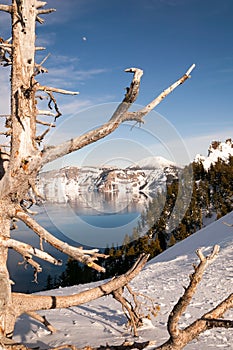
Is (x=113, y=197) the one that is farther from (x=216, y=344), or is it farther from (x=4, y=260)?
(x=4, y=260)

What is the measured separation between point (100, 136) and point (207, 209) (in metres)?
64.9

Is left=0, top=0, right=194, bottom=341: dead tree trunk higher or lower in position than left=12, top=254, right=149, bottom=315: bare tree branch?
higher

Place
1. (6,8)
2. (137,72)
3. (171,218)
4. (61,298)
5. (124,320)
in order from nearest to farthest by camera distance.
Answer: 1. (137,72)
2. (6,8)
3. (61,298)
4. (124,320)
5. (171,218)

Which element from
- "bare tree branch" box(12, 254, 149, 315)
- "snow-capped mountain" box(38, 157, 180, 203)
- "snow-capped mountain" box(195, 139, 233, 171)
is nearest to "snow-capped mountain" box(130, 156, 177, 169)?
"snow-capped mountain" box(38, 157, 180, 203)

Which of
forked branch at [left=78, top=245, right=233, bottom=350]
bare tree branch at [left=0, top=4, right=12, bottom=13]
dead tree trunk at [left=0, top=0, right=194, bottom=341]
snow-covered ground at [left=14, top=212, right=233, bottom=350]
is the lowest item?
snow-covered ground at [left=14, top=212, right=233, bottom=350]

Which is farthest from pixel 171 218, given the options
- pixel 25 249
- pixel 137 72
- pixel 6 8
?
pixel 137 72

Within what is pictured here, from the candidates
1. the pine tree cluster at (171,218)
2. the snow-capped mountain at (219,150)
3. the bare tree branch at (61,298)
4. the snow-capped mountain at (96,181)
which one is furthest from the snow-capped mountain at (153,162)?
the snow-capped mountain at (219,150)

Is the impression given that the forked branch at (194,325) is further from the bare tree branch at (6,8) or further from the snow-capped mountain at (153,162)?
the snow-capped mountain at (153,162)

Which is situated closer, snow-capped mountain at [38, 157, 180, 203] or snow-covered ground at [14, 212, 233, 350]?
snow-covered ground at [14, 212, 233, 350]

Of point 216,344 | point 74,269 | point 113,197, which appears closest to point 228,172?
point 74,269

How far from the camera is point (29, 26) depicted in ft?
11.8

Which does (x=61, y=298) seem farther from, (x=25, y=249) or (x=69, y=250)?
(x=69, y=250)

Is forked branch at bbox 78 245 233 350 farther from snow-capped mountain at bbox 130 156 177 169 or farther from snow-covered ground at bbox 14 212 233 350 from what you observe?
snow-capped mountain at bbox 130 156 177 169

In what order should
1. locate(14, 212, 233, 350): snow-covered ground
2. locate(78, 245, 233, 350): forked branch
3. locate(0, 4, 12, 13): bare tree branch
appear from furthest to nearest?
locate(14, 212, 233, 350): snow-covered ground, locate(0, 4, 12, 13): bare tree branch, locate(78, 245, 233, 350): forked branch
